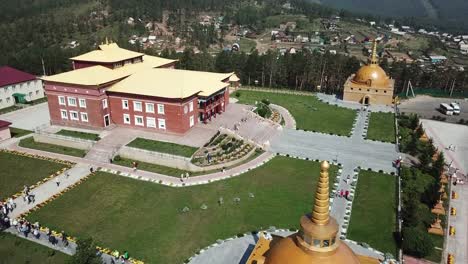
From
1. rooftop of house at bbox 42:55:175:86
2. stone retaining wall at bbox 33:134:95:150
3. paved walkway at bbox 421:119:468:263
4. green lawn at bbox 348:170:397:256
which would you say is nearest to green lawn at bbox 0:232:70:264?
stone retaining wall at bbox 33:134:95:150

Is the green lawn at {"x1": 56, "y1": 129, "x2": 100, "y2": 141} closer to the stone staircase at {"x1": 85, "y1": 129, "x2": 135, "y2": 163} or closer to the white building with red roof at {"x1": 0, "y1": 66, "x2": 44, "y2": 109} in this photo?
the stone staircase at {"x1": 85, "y1": 129, "x2": 135, "y2": 163}

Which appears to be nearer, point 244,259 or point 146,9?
point 244,259

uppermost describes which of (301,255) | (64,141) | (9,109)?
(301,255)

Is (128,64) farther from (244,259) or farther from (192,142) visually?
(244,259)

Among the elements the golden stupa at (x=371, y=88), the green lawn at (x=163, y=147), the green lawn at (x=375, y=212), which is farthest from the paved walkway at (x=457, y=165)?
the green lawn at (x=163, y=147)

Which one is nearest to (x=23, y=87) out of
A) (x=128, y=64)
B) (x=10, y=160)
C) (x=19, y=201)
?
(x=128, y=64)

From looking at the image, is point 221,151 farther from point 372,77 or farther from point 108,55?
point 372,77

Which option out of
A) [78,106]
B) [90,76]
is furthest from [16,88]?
[90,76]
